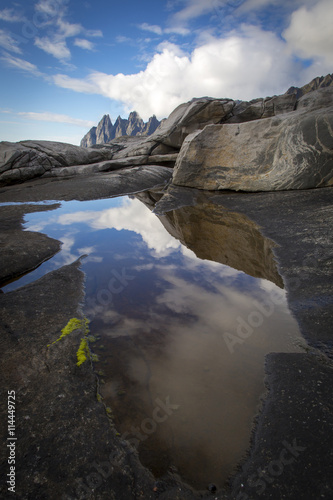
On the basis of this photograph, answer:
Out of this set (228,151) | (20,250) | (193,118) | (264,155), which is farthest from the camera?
(193,118)

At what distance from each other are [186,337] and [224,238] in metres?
4.03

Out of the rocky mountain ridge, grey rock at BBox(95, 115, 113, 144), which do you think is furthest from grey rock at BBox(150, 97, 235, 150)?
grey rock at BBox(95, 115, 113, 144)

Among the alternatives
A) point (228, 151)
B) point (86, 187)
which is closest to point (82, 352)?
point (228, 151)

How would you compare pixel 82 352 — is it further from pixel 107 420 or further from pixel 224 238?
pixel 224 238

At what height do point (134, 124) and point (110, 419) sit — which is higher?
point (134, 124)

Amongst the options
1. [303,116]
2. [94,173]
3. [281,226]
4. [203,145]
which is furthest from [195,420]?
[94,173]

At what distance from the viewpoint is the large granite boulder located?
902 centimetres

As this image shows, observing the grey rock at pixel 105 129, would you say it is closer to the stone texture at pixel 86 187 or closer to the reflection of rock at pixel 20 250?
the stone texture at pixel 86 187

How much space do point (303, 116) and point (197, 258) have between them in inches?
312

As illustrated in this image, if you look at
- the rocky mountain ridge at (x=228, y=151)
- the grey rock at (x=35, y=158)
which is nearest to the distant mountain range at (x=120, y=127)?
the rocky mountain ridge at (x=228, y=151)

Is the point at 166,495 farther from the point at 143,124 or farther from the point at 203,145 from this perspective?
the point at 143,124

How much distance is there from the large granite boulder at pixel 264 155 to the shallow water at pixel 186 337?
3954mm

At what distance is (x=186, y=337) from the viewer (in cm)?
337

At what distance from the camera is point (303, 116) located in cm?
982
